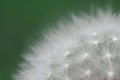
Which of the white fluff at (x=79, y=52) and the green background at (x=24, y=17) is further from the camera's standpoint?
the green background at (x=24, y=17)

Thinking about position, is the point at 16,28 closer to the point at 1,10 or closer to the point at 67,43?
the point at 1,10

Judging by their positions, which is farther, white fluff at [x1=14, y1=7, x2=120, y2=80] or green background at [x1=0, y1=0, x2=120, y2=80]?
green background at [x1=0, y1=0, x2=120, y2=80]

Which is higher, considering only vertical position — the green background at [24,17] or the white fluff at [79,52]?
the green background at [24,17]

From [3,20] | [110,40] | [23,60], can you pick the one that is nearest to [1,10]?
[3,20]

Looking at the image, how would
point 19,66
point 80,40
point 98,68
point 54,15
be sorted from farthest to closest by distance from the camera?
point 54,15 < point 19,66 < point 80,40 < point 98,68
